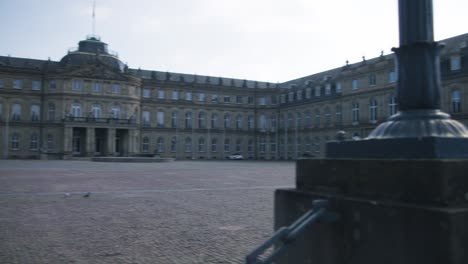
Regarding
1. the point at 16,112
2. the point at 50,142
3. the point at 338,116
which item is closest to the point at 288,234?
the point at 338,116

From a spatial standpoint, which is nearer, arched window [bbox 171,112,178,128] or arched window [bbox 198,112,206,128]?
arched window [bbox 171,112,178,128]

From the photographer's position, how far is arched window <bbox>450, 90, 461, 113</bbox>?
42731mm

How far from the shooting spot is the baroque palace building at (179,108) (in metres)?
53.4

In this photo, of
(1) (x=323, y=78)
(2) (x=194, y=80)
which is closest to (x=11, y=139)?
(2) (x=194, y=80)

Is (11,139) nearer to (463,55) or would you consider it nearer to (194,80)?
(194,80)

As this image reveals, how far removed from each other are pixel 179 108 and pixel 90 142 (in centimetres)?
1773

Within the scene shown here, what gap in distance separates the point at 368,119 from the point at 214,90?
30.8 m

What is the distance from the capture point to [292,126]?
71625 millimetres

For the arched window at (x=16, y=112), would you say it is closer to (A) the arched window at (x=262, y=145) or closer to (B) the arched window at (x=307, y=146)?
(A) the arched window at (x=262, y=145)

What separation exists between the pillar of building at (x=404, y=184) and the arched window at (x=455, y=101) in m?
45.1

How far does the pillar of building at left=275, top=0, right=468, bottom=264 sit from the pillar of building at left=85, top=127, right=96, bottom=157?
5929 centimetres

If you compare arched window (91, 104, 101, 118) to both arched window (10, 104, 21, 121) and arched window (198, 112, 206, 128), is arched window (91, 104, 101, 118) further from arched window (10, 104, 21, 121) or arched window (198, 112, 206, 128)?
arched window (198, 112, 206, 128)

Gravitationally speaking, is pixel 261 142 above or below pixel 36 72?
below

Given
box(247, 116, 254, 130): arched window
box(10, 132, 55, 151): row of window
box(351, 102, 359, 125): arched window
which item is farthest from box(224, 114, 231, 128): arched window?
box(10, 132, 55, 151): row of window
